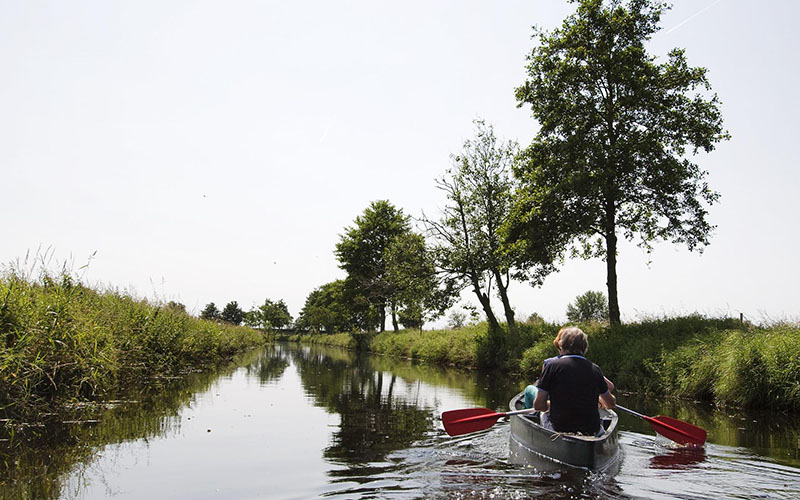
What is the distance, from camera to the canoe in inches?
229

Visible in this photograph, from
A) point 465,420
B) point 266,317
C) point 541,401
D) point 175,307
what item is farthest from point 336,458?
point 266,317

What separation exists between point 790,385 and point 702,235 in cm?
1052

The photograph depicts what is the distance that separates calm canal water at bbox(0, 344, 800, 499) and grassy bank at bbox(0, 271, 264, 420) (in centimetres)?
55

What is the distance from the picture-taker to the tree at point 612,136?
20.3 m

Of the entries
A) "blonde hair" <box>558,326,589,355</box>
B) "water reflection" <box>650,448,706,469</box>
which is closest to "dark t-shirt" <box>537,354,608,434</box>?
"blonde hair" <box>558,326,589,355</box>

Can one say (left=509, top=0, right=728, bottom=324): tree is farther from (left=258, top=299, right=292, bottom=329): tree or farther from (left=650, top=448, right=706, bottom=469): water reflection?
(left=258, top=299, right=292, bottom=329): tree

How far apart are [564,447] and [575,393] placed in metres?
0.73

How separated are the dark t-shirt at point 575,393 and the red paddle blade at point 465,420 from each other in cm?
141

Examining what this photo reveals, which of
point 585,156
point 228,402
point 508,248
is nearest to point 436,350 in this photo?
point 508,248

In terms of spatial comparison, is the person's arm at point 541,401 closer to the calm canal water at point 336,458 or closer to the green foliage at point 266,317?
the calm canal water at point 336,458

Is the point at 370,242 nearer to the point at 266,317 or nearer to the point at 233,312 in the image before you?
the point at 266,317

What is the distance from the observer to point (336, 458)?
676 cm

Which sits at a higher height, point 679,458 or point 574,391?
point 574,391

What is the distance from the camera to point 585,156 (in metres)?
20.7
